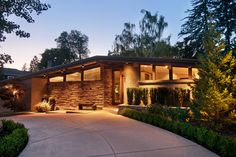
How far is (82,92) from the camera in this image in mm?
16203

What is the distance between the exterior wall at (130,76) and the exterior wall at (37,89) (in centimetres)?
775

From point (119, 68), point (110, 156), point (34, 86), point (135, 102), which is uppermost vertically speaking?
point (119, 68)

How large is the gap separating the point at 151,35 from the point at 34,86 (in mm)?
17619

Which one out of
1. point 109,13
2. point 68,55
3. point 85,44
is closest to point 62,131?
point 109,13

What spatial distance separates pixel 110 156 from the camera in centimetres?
518

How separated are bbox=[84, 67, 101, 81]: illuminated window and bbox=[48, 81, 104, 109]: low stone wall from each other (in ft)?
0.99

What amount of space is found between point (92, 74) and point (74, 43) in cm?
3940

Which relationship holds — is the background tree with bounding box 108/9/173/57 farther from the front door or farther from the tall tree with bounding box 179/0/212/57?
the front door

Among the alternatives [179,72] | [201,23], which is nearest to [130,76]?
[179,72]

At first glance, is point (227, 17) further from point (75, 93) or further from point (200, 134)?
point (200, 134)

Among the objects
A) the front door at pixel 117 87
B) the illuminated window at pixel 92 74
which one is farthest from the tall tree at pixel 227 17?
the illuminated window at pixel 92 74

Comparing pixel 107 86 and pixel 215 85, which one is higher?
pixel 107 86

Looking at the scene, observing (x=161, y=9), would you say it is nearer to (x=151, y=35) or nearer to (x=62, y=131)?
(x=151, y=35)

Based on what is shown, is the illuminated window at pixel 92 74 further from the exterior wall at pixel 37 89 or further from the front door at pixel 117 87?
the exterior wall at pixel 37 89
